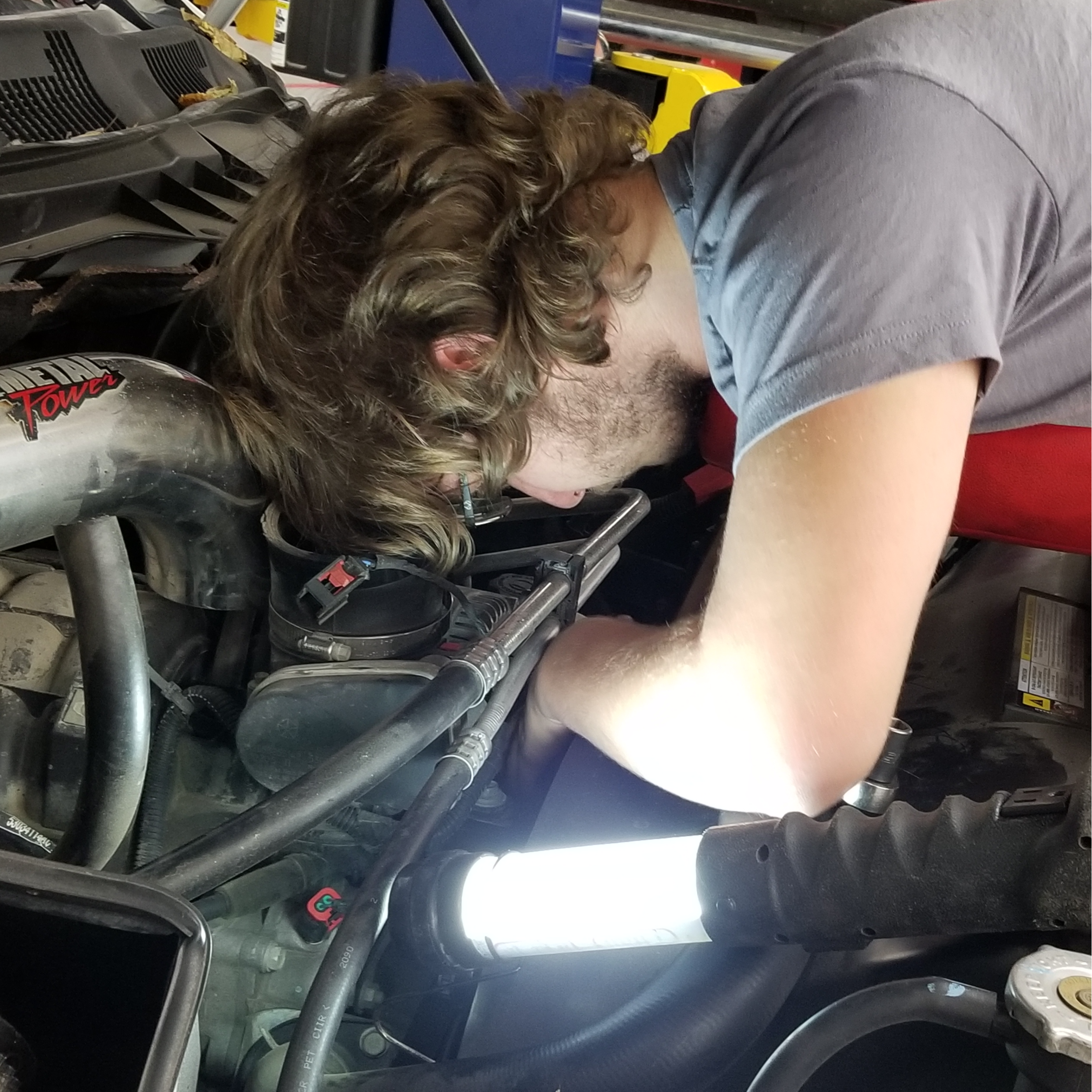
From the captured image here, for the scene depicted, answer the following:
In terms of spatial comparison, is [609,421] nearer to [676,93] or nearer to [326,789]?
[326,789]

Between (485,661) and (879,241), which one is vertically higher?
(879,241)

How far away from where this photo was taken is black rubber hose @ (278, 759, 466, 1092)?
64 cm

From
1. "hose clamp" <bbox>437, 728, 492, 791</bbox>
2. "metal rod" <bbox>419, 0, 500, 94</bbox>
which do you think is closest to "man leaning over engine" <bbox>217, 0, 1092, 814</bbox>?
"hose clamp" <bbox>437, 728, 492, 791</bbox>

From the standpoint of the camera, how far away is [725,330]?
809 millimetres

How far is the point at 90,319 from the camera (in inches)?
38.7

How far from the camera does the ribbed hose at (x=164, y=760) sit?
956 millimetres

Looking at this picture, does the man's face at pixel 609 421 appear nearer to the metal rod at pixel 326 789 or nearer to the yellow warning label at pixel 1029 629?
the metal rod at pixel 326 789

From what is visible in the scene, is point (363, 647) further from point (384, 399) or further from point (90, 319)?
point (90, 319)

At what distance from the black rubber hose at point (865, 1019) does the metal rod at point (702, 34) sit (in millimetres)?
1795

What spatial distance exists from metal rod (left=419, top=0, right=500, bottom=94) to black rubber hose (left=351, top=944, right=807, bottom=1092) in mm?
1227

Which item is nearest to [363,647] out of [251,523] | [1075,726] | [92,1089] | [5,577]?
[251,523]

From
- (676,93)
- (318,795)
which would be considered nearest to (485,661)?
(318,795)

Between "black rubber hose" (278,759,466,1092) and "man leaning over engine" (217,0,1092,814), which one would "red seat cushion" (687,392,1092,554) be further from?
"black rubber hose" (278,759,466,1092)

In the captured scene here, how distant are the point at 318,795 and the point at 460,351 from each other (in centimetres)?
42
